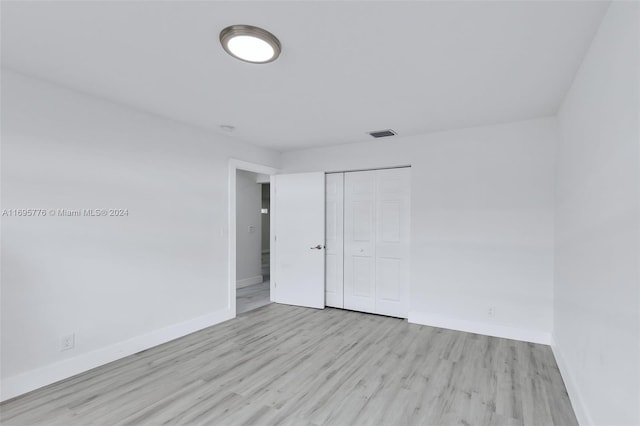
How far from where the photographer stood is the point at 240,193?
6324 mm

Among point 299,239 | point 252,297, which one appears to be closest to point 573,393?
point 299,239

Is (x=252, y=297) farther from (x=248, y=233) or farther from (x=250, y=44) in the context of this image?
(x=250, y=44)

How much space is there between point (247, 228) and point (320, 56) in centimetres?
472

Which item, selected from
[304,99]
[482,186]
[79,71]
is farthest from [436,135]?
[79,71]

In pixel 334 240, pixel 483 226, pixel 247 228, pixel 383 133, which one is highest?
pixel 383 133

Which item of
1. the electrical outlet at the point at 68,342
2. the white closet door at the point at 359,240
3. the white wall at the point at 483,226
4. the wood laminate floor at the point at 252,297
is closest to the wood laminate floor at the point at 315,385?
the electrical outlet at the point at 68,342

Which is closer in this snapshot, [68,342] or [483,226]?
[68,342]

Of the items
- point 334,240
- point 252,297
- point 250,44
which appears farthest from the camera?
point 252,297

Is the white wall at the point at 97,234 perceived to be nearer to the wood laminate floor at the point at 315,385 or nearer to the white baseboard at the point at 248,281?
the wood laminate floor at the point at 315,385

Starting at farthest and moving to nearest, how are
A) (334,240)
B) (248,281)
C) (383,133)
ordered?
(248,281)
(334,240)
(383,133)

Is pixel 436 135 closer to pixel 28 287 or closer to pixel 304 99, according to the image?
pixel 304 99

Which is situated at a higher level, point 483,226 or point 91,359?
point 483,226

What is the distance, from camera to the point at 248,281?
253 inches

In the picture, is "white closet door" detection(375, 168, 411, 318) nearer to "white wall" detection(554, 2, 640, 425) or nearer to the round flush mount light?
"white wall" detection(554, 2, 640, 425)
